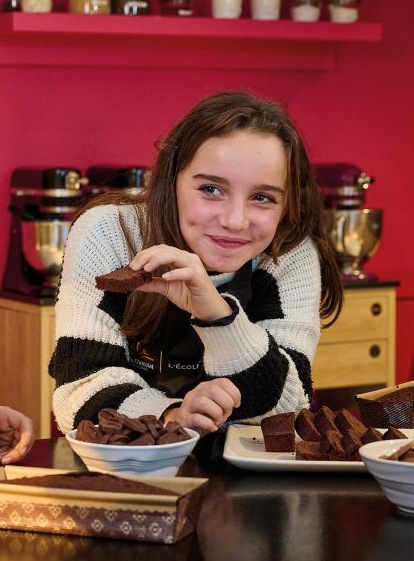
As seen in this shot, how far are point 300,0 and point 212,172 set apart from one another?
8.31 ft

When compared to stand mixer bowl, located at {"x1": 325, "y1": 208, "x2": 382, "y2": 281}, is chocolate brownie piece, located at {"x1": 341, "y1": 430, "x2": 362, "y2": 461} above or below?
below

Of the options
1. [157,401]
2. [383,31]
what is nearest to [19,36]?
[383,31]

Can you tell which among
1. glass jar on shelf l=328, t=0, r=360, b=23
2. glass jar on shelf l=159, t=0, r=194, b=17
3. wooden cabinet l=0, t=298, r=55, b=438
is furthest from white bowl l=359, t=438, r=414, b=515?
glass jar on shelf l=328, t=0, r=360, b=23

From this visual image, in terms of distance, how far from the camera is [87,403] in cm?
197

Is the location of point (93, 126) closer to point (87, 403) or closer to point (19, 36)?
point (19, 36)

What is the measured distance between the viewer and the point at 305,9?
14.5 feet

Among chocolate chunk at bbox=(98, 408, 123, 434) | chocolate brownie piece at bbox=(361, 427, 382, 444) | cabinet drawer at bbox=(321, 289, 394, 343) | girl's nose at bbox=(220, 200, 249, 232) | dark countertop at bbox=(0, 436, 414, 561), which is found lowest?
cabinet drawer at bbox=(321, 289, 394, 343)

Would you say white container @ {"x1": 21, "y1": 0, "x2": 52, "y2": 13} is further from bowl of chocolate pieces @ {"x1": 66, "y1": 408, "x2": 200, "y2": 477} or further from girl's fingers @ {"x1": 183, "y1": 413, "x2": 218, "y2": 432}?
bowl of chocolate pieces @ {"x1": 66, "y1": 408, "x2": 200, "y2": 477}

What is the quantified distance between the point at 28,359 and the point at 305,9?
5.45 feet

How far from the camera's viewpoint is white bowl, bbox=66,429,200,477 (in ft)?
4.92

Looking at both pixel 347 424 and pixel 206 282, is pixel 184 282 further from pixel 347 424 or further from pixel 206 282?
pixel 347 424

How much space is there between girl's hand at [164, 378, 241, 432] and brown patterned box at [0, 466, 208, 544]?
A: 0.38m

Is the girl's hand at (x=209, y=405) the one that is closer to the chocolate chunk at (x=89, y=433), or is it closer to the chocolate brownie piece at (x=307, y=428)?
the chocolate brownie piece at (x=307, y=428)

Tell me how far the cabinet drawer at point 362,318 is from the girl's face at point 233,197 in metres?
2.18
